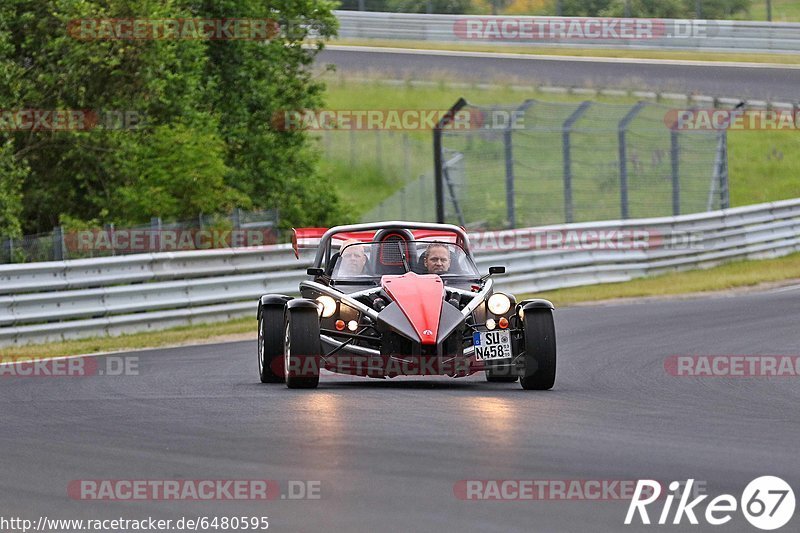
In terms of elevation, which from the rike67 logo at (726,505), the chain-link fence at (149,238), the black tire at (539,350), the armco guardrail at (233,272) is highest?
the rike67 logo at (726,505)

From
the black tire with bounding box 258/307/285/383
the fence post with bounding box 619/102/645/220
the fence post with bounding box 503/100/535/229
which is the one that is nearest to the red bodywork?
the black tire with bounding box 258/307/285/383

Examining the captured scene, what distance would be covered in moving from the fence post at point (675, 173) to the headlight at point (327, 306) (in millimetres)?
15344

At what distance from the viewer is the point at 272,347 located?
11.7 m

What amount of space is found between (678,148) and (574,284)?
388 cm

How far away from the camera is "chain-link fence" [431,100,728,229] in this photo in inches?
963

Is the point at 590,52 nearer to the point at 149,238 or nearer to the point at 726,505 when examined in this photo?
the point at 149,238

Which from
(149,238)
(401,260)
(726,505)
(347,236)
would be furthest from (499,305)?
(149,238)

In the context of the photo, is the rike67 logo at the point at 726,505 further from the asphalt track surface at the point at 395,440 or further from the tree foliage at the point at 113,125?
the tree foliage at the point at 113,125

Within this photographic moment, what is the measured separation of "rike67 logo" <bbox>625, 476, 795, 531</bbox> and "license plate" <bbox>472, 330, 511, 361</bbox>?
A: 4.31 m

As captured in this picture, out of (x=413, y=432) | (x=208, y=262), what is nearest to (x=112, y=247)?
(x=208, y=262)

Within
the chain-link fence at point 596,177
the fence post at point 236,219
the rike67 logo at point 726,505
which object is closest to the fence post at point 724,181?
the chain-link fence at point 596,177

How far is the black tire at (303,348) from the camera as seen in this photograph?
10.8 meters

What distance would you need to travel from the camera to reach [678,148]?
2566 centimetres

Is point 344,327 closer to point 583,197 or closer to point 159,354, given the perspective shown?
point 159,354
